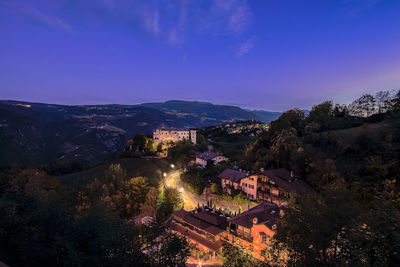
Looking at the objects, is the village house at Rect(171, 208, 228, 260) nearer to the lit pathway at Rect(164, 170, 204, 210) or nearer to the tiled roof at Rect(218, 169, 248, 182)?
the lit pathway at Rect(164, 170, 204, 210)

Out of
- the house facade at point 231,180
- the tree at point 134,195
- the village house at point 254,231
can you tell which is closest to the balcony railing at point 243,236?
the village house at point 254,231

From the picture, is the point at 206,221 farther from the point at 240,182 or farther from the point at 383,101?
the point at 383,101

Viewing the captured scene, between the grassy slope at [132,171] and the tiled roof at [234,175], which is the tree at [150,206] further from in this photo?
the grassy slope at [132,171]

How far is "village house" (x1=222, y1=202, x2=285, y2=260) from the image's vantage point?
62.7ft

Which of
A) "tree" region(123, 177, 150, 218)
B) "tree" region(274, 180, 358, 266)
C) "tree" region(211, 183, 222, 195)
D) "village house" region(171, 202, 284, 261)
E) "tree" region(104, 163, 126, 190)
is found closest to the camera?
"tree" region(274, 180, 358, 266)

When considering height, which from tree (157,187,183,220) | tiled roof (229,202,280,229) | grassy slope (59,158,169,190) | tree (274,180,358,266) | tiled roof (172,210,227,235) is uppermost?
tree (274,180,358,266)

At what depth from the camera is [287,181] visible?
96.5ft

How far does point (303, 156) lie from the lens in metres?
31.1

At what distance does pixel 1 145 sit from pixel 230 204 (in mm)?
98427

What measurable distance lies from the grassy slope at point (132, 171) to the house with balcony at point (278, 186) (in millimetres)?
25514

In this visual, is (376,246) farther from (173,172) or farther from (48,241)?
(173,172)

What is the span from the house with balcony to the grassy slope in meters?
25.5

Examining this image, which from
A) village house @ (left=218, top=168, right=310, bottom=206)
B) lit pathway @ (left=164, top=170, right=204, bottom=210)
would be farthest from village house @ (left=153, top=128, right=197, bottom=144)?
village house @ (left=218, top=168, right=310, bottom=206)

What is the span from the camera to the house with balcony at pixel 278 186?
27859 mm
